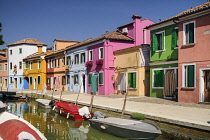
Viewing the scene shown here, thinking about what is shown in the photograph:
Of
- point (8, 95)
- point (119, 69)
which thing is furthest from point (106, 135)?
point (8, 95)

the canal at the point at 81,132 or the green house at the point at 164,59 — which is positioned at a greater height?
the green house at the point at 164,59

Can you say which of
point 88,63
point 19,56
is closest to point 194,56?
point 88,63

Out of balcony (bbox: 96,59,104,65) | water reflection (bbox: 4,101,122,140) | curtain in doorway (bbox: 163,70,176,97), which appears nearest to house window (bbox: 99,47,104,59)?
balcony (bbox: 96,59,104,65)

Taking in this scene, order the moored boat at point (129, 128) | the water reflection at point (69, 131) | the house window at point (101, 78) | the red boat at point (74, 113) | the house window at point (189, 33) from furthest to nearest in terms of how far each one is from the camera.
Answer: the house window at point (101, 78)
the house window at point (189, 33)
the red boat at point (74, 113)
the water reflection at point (69, 131)
the moored boat at point (129, 128)

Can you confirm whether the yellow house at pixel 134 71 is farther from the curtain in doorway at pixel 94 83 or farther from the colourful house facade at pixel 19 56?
the colourful house facade at pixel 19 56

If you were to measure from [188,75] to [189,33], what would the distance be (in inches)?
106

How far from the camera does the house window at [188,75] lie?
15.0 metres

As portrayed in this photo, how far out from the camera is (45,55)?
38.5 metres

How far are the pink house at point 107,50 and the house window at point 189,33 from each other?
9.04 metres

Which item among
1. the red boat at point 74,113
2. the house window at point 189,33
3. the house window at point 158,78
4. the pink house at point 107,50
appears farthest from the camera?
the pink house at point 107,50

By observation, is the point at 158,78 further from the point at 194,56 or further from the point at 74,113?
the point at 74,113

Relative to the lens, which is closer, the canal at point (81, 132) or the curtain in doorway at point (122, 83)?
the canal at point (81, 132)

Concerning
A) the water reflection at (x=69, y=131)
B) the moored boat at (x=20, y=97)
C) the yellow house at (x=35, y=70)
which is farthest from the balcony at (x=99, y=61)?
the yellow house at (x=35, y=70)

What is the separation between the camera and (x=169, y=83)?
17.4 meters
